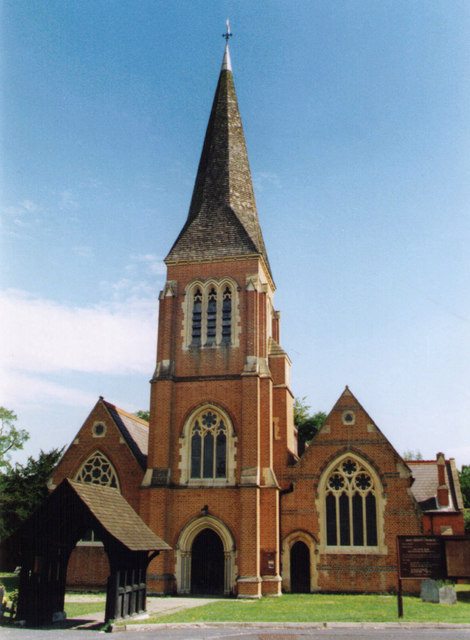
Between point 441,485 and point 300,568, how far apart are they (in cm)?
782

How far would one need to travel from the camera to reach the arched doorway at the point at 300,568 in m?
25.0

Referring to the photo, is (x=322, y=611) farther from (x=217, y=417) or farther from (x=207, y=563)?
(x=217, y=417)

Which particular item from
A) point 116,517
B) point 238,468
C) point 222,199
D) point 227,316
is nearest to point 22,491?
point 238,468

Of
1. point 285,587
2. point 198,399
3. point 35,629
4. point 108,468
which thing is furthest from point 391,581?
point 35,629

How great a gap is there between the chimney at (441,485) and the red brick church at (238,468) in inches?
2.3

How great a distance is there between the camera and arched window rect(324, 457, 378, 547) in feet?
81.8

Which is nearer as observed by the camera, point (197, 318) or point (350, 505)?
point (350, 505)

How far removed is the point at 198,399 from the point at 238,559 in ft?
23.0

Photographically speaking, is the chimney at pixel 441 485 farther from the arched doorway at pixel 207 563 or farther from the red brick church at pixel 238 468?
the arched doorway at pixel 207 563

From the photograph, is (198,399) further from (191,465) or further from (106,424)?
(106,424)

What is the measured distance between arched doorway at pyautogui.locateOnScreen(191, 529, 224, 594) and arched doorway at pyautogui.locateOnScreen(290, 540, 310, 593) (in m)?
3.06

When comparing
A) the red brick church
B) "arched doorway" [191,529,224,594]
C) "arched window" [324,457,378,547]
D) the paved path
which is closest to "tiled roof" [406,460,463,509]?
the red brick church

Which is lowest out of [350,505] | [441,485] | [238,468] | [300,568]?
[300,568]

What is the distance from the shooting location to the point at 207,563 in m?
25.2
